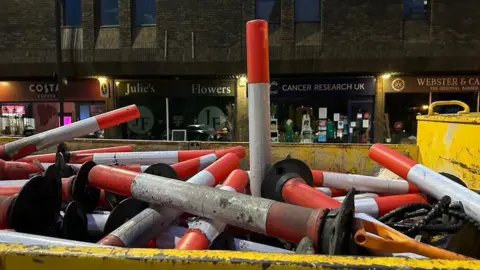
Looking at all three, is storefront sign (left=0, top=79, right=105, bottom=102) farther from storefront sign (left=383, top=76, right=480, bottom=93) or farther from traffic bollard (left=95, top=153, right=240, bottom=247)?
traffic bollard (left=95, top=153, right=240, bottom=247)

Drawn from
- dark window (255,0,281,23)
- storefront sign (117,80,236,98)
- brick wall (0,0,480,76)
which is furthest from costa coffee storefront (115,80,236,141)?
dark window (255,0,281,23)

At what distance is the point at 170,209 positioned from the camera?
222cm

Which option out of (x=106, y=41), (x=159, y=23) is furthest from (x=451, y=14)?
(x=106, y=41)

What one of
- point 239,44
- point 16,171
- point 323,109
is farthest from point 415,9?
point 16,171

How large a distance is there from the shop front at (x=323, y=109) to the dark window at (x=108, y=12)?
630 cm

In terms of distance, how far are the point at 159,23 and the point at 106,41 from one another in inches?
80.4

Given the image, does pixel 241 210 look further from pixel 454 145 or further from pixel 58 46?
pixel 58 46

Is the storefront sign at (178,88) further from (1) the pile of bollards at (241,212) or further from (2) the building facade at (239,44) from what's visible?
(1) the pile of bollards at (241,212)

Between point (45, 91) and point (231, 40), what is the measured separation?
7.31m

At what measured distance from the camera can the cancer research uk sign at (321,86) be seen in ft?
41.5

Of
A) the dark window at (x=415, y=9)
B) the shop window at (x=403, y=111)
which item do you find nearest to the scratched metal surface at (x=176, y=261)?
the shop window at (x=403, y=111)

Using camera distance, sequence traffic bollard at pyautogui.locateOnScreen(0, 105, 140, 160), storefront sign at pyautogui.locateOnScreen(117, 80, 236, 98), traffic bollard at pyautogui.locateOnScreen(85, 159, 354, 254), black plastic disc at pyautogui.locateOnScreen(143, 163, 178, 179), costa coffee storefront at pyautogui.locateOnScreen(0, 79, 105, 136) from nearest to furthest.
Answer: traffic bollard at pyautogui.locateOnScreen(85, 159, 354, 254), black plastic disc at pyautogui.locateOnScreen(143, 163, 178, 179), traffic bollard at pyautogui.locateOnScreen(0, 105, 140, 160), storefront sign at pyautogui.locateOnScreen(117, 80, 236, 98), costa coffee storefront at pyautogui.locateOnScreen(0, 79, 105, 136)

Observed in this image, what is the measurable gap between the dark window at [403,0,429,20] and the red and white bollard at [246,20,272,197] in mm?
11776

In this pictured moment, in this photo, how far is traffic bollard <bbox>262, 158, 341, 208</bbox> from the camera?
2086mm
